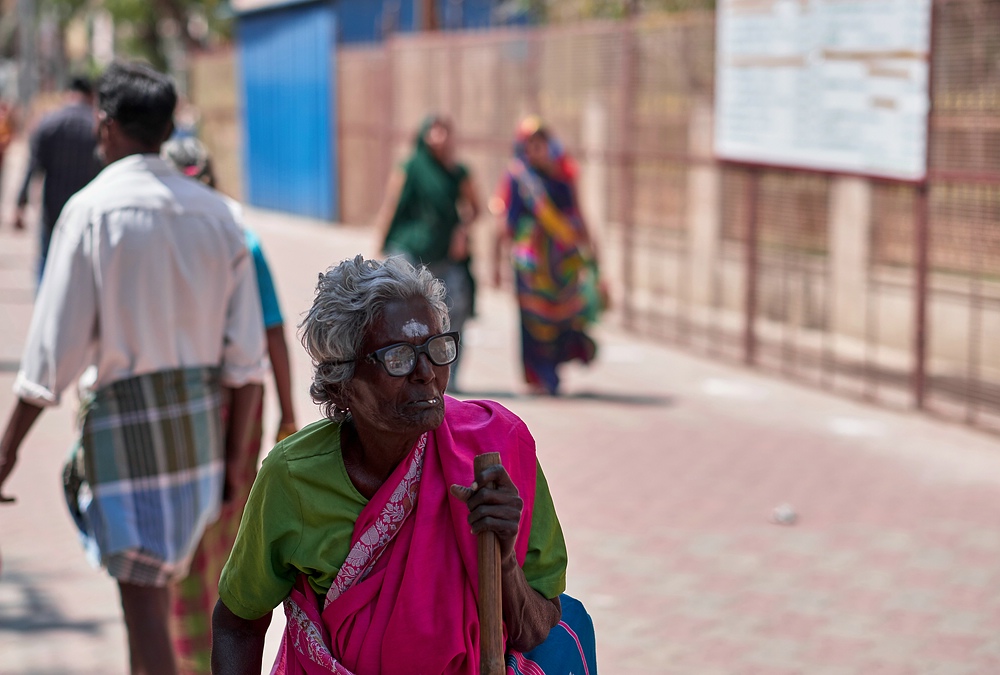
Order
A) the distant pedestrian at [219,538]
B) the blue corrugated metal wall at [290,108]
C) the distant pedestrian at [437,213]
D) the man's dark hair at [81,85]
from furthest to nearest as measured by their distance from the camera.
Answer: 1. the blue corrugated metal wall at [290,108]
2. the distant pedestrian at [437,213]
3. the man's dark hair at [81,85]
4. the distant pedestrian at [219,538]

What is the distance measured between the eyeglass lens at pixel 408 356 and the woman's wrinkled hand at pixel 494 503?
0.25 meters

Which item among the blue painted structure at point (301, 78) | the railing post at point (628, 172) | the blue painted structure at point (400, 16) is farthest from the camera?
the blue painted structure at point (301, 78)

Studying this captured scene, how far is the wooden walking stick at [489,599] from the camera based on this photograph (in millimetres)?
2436

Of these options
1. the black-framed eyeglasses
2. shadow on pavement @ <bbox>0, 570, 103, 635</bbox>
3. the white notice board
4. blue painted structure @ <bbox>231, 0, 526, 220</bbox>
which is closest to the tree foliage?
blue painted structure @ <bbox>231, 0, 526, 220</bbox>

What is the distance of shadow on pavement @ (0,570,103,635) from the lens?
5500mm

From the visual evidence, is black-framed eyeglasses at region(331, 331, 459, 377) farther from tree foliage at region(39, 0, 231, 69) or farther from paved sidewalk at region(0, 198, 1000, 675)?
tree foliage at region(39, 0, 231, 69)

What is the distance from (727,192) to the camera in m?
11.1

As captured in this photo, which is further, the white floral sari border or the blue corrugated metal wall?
the blue corrugated metal wall

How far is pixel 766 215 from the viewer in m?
10.7

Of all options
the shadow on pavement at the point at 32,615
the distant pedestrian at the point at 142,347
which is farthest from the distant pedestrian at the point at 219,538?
the shadow on pavement at the point at 32,615

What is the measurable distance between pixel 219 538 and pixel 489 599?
90.2 inches

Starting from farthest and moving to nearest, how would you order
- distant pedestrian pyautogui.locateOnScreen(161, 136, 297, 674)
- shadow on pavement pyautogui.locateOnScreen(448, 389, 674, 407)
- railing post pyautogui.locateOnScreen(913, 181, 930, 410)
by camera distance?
shadow on pavement pyautogui.locateOnScreen(448, 389, 674, 407), railing post pyautogui.locateOnScreen(913, 181, 930, 410), distant pedestrian pyautogui.locateOnScreen(161, 136, 297, 674)

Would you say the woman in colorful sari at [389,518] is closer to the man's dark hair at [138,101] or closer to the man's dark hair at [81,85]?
the man's dark hair at [138,101]

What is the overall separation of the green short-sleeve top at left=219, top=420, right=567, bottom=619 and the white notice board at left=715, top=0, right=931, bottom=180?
681 centimetres
